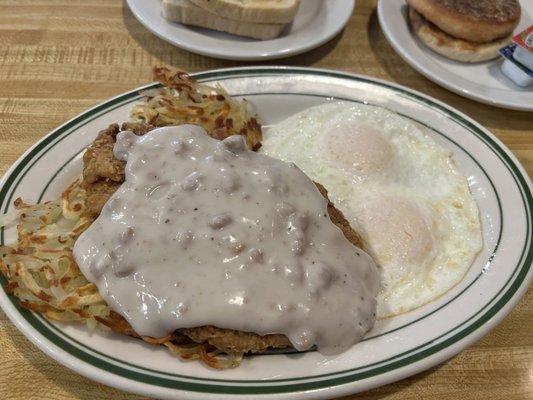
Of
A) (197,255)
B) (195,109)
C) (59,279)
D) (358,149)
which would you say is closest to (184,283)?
(197,255)

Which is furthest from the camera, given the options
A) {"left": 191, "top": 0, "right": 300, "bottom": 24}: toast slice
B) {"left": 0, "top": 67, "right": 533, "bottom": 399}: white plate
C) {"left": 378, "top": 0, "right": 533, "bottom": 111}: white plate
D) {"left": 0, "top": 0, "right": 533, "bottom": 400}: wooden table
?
{"left": 191, "top": 0, "right": 300, "bottom": 24}: toast slice

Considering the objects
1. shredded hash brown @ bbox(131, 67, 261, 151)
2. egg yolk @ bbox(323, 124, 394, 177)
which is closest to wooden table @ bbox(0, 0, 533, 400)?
shredded hash brown @ bbox(131, 67, 261, 151)

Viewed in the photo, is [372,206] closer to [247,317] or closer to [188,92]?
[247,317]

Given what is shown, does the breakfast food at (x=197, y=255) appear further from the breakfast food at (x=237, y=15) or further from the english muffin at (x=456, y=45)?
the english muffin at (x=456, y=45)

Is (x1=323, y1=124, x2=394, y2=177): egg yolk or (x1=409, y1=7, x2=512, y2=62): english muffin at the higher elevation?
(x1=409, y1=7, x2=512, y2=62): english muffin

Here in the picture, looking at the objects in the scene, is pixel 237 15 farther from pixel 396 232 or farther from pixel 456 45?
pixel 396 232

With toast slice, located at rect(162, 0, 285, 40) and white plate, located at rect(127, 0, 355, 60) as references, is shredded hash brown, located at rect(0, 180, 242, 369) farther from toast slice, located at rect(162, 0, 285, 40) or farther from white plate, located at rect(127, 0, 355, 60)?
toast slice, located at rect(162, 0, 285, 40)

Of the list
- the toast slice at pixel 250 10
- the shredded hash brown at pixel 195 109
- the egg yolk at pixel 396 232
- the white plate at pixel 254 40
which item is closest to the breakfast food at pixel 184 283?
the egg yolk at pixel 396 232
